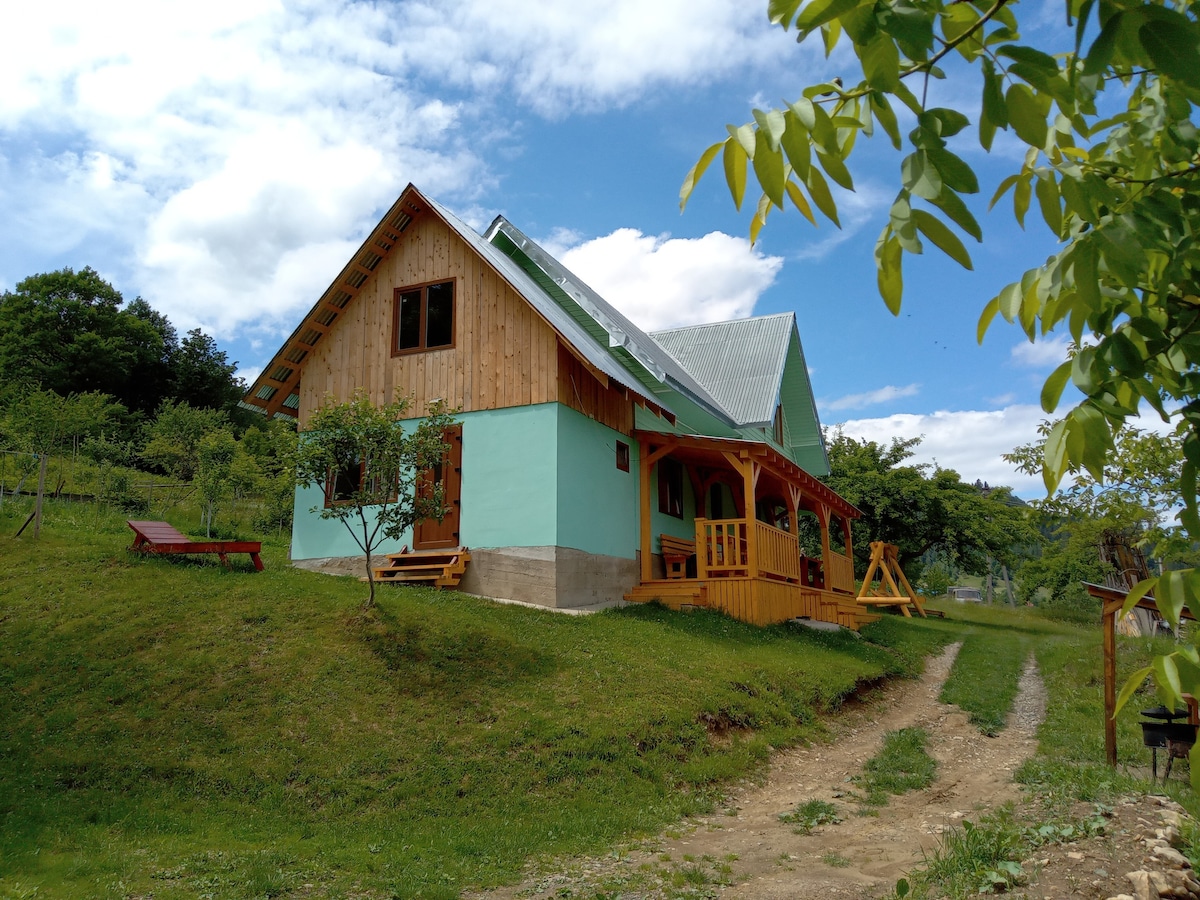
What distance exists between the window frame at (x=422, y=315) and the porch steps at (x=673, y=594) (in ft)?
20.6

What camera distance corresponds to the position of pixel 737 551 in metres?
16.8

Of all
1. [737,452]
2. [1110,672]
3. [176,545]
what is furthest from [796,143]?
[737,452]

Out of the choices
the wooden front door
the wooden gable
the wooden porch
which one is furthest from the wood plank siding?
the wooden porch

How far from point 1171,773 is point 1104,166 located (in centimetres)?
965

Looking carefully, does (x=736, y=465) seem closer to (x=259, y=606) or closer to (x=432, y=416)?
(x=432, y=416)

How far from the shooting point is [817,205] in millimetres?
1402

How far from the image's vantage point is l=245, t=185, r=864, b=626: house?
15.4 metres

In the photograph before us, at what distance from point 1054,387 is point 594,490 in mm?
14926

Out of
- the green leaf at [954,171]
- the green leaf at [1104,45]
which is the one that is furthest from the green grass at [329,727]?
the green leaf at [1104,45]

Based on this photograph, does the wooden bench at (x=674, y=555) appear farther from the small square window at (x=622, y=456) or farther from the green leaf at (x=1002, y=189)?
the green leaf at (x=1002, y=189)

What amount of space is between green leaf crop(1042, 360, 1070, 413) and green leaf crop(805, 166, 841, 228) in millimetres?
531

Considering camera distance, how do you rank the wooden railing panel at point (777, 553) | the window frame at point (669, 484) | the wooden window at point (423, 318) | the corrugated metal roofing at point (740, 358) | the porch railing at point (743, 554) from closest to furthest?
the wooden window at point (423, 318), the porch railing at point (743, 554), the wooden railing panel at point (777, 553), the window frame at point (669, 484), the corrugated metal roofing at point (740, 358)

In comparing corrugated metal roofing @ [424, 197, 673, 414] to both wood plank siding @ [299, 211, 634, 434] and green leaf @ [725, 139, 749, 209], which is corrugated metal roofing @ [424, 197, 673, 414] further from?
green leaf @ [725, 139, 749, 209]

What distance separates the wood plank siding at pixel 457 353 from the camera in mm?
15820
